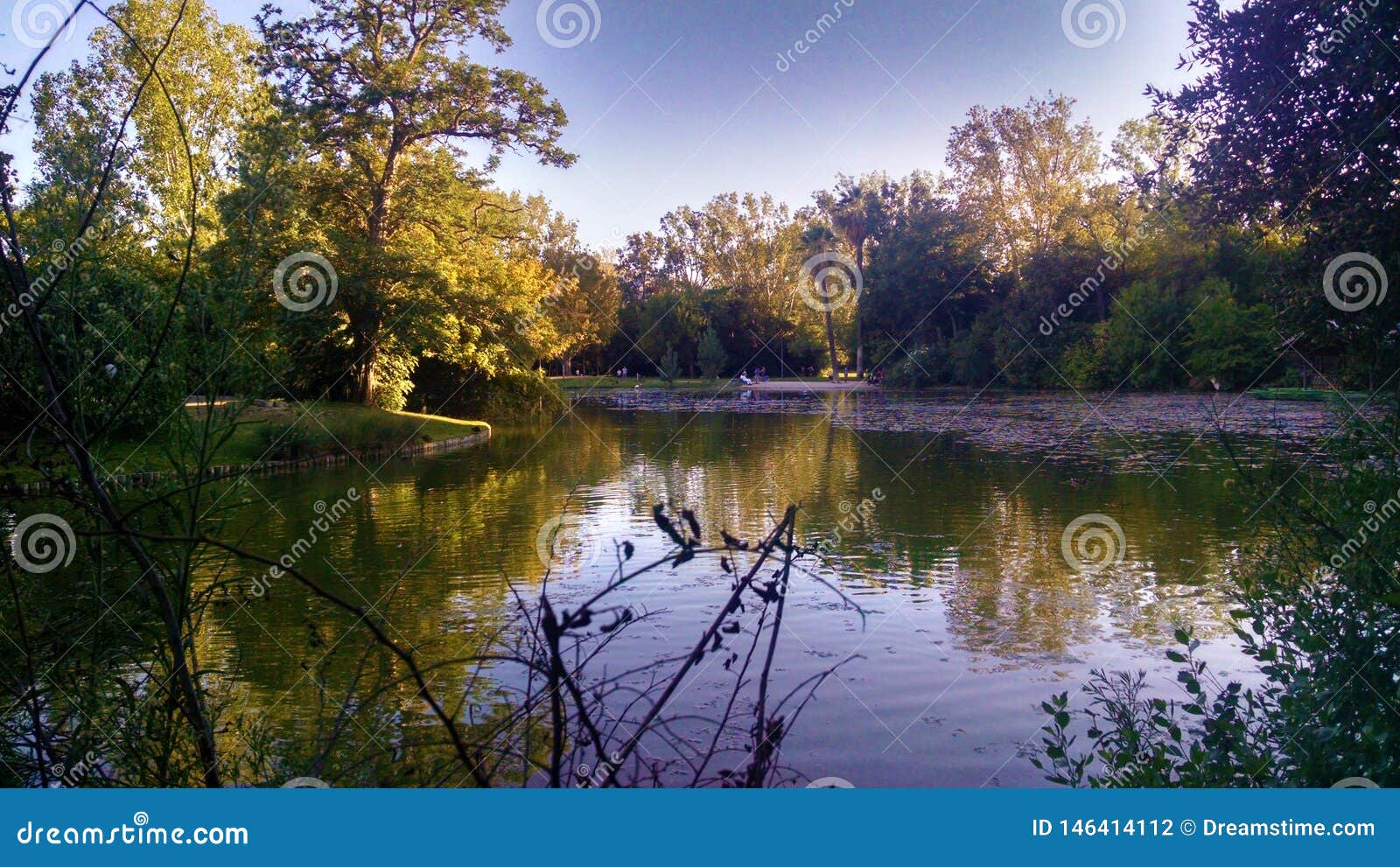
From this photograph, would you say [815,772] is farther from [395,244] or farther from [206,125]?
[206,125]

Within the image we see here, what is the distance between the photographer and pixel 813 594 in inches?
337

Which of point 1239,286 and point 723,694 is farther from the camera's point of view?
point 1239,286

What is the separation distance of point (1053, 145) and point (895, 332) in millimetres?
13738

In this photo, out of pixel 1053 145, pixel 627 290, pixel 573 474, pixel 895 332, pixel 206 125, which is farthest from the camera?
pixel 627 290

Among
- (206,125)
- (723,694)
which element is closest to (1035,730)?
(723,694)
